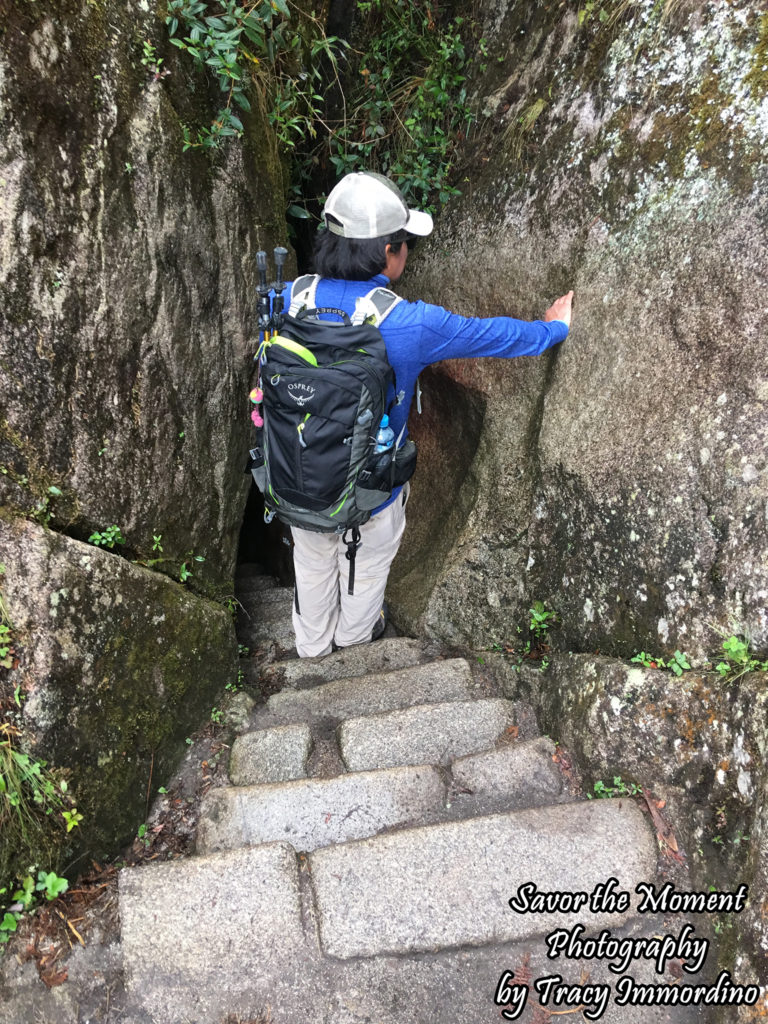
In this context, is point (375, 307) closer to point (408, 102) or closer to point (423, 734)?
point (423, 734)

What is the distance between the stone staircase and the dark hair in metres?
2.23

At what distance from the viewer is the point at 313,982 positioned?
2082 millimetres

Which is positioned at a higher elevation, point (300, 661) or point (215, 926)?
point (215, 926)

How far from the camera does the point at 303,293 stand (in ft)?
9.84

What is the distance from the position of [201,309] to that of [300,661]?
2253mm

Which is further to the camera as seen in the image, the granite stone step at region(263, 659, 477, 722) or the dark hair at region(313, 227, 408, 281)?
the granite stone step at region(263, 659, 477, 722)

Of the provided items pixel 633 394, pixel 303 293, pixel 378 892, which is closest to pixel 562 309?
pixel 633 394

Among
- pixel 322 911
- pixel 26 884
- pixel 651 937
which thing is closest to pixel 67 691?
pixel 26 884

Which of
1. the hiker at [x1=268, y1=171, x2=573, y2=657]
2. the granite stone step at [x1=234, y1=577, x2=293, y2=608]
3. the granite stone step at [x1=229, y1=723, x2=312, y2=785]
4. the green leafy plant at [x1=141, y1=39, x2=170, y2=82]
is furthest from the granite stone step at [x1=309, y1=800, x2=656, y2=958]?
the green leafy plant at [x1=141, y1=39, x2=170, y2=82]

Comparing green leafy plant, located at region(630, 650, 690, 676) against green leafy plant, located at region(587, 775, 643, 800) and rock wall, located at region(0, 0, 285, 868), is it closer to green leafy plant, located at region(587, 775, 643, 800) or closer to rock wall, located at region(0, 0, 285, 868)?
green leafy plant, located at region(587, 775, 643, 800)

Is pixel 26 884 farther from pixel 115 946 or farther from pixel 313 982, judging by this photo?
pixel 313 982

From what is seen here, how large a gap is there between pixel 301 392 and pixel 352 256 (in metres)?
0.66

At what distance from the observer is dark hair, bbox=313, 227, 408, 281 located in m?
2.89

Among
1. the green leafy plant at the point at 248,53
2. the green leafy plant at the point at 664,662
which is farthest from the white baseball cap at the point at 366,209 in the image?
the green leafy plant at the point at 664,662
